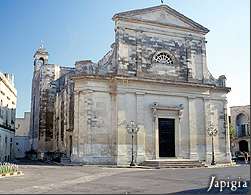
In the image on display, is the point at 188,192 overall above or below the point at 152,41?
below

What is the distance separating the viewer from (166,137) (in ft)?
101

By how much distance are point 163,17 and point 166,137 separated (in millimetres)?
10940

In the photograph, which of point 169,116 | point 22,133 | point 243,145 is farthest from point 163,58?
point 22,133

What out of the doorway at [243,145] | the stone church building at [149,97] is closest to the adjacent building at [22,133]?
the stone church building at [149,97]

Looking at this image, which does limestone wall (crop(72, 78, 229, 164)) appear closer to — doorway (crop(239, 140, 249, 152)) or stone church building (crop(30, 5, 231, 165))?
stone church building (crop(30, 5, 231, 165))

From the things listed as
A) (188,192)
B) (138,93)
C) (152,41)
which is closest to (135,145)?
(138,93)

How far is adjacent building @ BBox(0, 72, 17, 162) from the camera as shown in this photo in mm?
34425

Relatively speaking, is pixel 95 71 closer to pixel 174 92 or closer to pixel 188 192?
pixel 174 92

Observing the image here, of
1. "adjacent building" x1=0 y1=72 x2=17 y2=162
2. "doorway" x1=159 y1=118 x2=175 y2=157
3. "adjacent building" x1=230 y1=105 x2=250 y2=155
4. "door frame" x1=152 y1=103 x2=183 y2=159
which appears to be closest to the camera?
"door frame" x1=152 y1=103 x2=183 y2=159

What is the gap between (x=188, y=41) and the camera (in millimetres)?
32969

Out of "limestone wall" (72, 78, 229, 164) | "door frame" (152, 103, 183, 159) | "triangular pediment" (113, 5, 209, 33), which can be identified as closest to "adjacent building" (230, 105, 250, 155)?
"limestone wall" (72, 78, 229, 164)

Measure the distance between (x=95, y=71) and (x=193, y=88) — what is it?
9.21 meters

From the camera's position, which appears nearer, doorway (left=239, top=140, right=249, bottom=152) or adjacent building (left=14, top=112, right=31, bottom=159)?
doorway (left=239, top=140, right=249, bottom=152)

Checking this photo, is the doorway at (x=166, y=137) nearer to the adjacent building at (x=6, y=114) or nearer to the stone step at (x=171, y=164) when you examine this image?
the stone step at (x=171, y=164)
